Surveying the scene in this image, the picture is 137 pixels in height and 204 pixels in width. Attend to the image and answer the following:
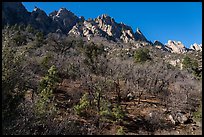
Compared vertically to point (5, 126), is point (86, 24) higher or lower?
higher

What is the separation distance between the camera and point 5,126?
11711 mm

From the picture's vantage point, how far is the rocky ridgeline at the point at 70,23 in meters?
102

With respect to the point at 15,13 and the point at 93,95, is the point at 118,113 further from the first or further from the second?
the point at 15,13

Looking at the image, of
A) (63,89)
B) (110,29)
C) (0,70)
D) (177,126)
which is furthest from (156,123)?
(110,29)

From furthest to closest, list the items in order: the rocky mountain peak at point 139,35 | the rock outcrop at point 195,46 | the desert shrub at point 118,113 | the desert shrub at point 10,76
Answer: the rock outcrop at point 195,46 → the rocky mountain peak at point 139,35 → the desert shrub at point 118,113 → the desert shrub at point 10,76

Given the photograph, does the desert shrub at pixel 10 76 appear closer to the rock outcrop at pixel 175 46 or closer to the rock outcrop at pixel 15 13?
the rock outcrop at pixel 15 13

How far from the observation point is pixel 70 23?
12775 cm

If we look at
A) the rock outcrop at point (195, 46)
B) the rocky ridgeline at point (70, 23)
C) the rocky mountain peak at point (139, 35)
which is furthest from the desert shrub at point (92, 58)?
the rock outcrop at point (195, 46)

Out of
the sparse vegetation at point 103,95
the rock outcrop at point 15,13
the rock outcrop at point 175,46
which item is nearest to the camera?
the sparse vegetation at point 103,95

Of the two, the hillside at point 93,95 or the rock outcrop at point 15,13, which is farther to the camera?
the rock outcrop at point 15,13

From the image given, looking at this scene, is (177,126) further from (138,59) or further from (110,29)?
(110,29)

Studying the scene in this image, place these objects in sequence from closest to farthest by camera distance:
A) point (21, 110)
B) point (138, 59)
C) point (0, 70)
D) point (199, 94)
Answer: point (0, 70)
point (21, 110)
point (199, 94)
point (138, 59)

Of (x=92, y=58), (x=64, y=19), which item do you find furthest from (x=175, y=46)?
(x=92, y=58)

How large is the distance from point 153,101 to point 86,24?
101 m
